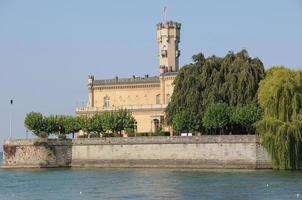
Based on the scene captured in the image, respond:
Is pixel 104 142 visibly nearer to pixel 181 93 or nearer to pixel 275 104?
pixel 181 93

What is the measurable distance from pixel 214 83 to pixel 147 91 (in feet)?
65.0

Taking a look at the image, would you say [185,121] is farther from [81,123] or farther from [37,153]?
[81,123]

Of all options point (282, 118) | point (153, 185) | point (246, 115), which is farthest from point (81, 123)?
point (153, 185)

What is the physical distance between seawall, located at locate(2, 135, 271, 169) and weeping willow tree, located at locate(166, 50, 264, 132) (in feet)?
16.4

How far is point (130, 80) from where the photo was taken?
95.1 metres

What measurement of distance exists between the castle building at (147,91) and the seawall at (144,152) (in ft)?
45.5

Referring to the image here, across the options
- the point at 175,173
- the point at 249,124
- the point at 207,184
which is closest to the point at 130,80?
the point at 249,124

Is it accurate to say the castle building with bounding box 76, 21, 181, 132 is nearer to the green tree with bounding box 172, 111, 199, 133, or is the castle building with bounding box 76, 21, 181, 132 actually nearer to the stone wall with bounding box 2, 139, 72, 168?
the green tree with bounding box 172, 111, 199, 133

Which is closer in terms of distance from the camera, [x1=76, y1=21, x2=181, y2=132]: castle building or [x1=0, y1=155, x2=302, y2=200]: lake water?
[x1=0, y1=155, x2=302, y2=200]: lake water

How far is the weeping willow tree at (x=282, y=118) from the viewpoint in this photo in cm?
6147

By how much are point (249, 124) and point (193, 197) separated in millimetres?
26840

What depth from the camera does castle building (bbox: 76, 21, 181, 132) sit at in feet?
298

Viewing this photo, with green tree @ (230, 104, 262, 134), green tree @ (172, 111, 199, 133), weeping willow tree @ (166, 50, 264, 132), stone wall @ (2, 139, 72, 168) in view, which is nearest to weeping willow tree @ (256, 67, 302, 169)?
green tree @ (230, 104, 262, 134)

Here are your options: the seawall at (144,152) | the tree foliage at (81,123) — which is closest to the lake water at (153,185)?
the seawall at (144,152)
